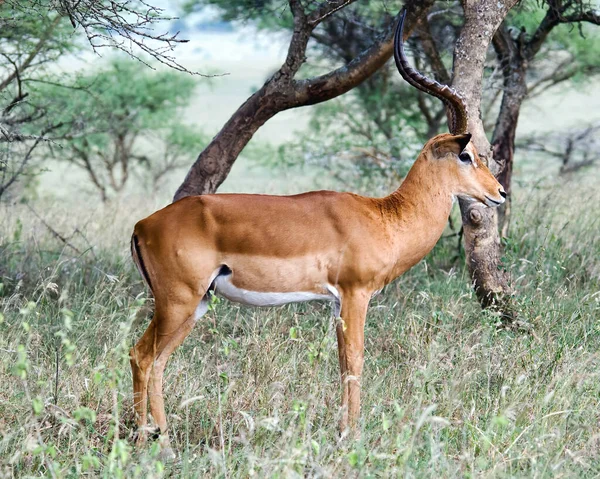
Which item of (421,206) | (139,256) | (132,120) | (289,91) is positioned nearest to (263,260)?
(139,256)

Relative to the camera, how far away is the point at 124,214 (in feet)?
30.4

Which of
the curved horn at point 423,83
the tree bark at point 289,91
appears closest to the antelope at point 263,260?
the curved horn at point 423,83

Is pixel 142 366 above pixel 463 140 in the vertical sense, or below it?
below

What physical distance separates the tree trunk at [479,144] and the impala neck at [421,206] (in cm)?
91

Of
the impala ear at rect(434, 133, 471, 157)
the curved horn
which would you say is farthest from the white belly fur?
the curved horn

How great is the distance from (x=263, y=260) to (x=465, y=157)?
117 centimetres

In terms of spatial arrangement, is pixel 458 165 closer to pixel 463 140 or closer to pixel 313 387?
pixel 463 140

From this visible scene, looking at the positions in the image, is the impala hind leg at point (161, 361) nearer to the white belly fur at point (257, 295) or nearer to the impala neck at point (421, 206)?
the white belly fur at point (257, 295)

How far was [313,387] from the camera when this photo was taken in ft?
12.8

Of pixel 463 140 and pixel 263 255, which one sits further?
pixel 463 140

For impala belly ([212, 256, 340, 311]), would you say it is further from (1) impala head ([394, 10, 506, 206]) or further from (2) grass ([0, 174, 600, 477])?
(1) impala head ([394, 10, 506, 206])

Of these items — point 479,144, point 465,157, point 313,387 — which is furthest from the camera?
point 479,144

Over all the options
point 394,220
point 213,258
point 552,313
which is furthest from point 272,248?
point 552,313

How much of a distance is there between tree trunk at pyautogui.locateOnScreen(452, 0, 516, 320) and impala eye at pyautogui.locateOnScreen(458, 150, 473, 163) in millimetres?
930
